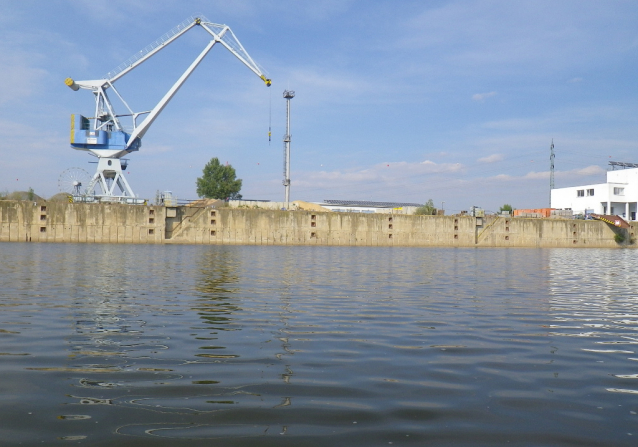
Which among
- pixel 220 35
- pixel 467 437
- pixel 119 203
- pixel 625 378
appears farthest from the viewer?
pixel 220 35

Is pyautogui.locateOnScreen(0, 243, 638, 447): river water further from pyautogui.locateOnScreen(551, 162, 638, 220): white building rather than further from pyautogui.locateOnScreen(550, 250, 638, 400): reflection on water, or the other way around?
pyautogui.locateOnScreen(551, 162, 638, 220): white building

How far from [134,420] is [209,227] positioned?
50663 millimetres

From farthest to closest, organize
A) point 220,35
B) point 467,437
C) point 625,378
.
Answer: point 220,35 < point 625,378 < point 467,437

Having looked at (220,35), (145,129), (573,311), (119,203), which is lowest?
(573,311)

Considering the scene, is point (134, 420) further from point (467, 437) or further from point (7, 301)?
point (7, 301)

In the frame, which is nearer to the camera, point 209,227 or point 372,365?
point 372,365

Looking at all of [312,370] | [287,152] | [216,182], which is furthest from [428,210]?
[312,370]

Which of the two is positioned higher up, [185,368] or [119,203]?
[119,203]

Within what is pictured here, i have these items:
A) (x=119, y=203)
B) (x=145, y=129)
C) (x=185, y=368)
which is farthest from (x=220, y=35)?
(x=185, y=368)

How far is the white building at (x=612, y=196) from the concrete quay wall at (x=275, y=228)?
45.0 feet

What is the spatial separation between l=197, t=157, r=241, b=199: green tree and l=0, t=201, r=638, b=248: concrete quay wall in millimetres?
41918

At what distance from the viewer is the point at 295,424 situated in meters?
4.36

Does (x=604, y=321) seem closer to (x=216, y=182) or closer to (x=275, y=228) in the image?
(x=275, y=228)

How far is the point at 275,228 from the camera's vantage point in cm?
5556
